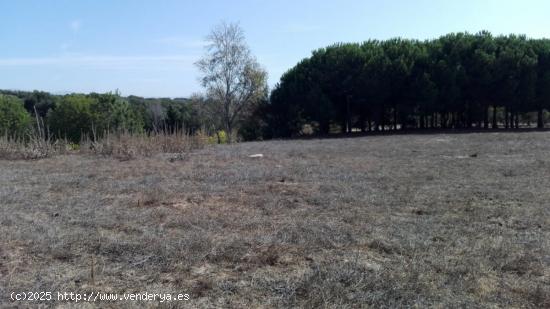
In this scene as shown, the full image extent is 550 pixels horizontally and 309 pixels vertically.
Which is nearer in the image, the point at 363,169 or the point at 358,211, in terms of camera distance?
the point at 358,211

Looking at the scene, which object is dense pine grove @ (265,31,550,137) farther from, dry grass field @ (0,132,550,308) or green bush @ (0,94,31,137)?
green bush @ (0,94,31,137)

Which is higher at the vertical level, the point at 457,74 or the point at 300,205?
the point at 457,74

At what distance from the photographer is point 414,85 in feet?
93.6

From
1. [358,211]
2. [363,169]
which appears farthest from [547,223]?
[363,169]

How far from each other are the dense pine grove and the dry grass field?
2013cm

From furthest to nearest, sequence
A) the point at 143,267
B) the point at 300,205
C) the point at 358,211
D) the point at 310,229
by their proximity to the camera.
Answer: the point at 300,205 → the point at 358,211 → the point at 310,229 → the point at 143,267

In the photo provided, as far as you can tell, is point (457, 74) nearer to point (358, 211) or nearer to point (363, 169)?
point (363, 169)

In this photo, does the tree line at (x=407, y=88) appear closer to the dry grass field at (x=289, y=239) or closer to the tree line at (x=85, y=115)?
the tree line at (x=85, y=115)

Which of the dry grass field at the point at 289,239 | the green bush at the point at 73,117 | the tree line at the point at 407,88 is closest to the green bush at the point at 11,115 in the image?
the green bush at the point at 73,117

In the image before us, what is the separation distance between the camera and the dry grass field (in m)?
3.36

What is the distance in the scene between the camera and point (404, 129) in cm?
3038

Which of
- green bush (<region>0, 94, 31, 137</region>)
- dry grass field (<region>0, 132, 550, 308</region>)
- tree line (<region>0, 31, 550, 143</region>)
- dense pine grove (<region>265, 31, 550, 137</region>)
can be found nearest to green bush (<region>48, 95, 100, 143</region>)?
green bush (<region>0, 94, 31, 137</region>)

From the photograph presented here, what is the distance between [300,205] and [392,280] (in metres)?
3.06

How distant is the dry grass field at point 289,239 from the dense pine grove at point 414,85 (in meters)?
20.1
